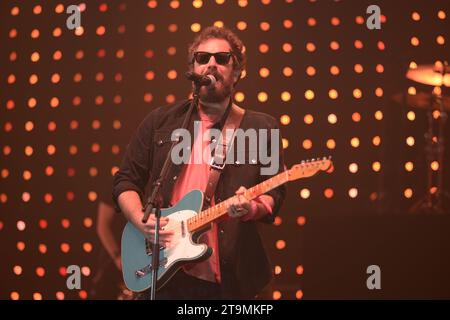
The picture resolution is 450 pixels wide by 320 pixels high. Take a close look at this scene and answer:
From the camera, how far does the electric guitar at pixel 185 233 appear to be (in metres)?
3.55

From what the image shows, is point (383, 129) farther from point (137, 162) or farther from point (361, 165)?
point (137, 162)

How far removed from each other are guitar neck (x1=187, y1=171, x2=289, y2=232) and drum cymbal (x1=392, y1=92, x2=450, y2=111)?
1951 millimetres

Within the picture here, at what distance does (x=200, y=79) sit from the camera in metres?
3.57

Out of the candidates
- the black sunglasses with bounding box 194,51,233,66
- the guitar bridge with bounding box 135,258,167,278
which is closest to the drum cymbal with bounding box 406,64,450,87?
the black sunglasses with bounding box 194,51,233,66

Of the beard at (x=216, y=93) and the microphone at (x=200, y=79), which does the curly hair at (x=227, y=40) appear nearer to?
the beard at (x=216, y=93)

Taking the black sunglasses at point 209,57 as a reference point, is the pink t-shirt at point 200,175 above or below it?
below

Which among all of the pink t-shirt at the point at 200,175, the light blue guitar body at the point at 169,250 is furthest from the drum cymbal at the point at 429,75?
the light blue guitar body at the point at 169,250

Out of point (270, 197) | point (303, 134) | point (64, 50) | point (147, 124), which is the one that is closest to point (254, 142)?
point (270, 197)

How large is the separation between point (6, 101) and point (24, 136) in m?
0.31

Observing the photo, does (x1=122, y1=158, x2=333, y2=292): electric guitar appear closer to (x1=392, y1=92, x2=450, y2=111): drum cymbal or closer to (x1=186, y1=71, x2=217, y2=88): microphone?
(x1=186, y1=71, x2=217, y2=88): microphone

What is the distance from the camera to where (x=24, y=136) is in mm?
5500

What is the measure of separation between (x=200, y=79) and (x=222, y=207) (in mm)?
643

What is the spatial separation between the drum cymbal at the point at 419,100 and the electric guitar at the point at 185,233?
6.10 feet

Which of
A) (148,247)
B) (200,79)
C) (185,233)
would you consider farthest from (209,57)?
(148,247)
